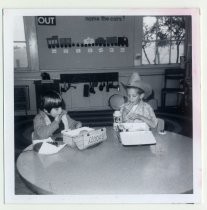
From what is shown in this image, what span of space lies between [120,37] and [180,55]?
0.82 metres

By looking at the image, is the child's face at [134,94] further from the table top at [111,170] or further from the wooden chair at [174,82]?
the wooden chair at [174,82]

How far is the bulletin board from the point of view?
3.62 m

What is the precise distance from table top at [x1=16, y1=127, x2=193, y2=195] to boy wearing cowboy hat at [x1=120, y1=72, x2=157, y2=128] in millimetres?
291

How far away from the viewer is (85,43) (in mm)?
3682

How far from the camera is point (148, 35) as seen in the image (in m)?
3.66

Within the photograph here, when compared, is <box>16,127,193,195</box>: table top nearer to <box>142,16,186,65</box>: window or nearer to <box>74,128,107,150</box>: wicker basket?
<box>74,128,107,150</box>: wicker basket

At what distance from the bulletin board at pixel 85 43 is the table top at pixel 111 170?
2612 mm

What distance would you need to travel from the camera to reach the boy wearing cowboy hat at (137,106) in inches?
59.0

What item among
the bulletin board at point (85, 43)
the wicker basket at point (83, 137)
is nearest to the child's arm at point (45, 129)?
the wicker basket at point (83, 137)

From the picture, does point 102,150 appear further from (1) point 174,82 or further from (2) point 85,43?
(1) point 174,82

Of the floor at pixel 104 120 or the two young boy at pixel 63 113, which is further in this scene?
the floor at pixel 104 120

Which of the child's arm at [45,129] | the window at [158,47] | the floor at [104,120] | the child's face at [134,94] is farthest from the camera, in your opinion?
the window at [158,47]
